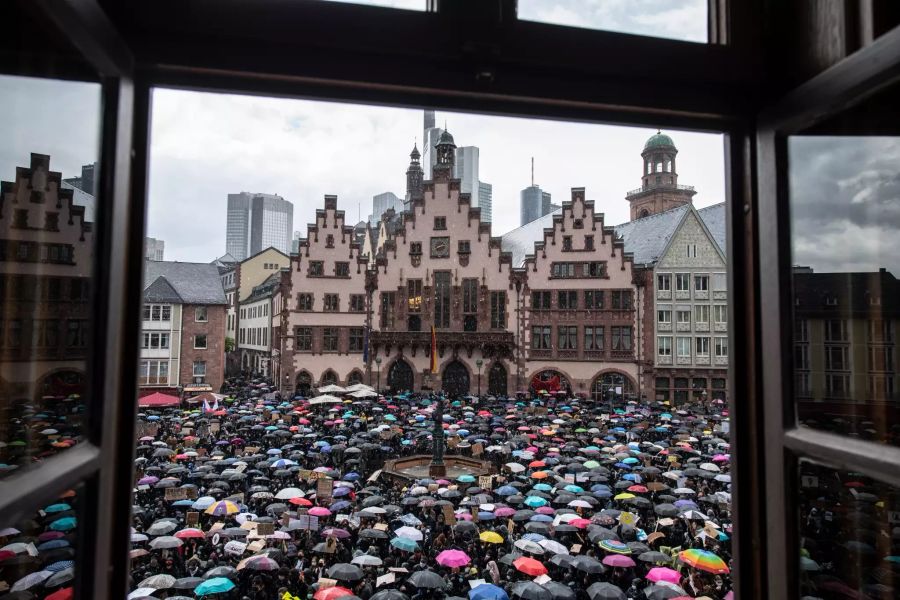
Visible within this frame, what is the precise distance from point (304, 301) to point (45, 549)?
37.1m

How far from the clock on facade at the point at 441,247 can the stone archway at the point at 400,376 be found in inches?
268

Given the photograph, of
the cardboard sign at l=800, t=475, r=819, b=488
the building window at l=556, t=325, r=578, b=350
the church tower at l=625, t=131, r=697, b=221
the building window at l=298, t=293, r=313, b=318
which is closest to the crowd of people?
the cardboard sign at l=800, t=475, r=819, b=488

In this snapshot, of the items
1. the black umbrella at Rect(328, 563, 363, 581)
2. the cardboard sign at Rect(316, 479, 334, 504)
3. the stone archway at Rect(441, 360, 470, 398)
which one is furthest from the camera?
the stone archway at Rect(441, 360, 470, 398)

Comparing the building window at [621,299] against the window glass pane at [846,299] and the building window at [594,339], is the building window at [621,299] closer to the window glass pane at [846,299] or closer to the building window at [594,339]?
the building window at [594,339]

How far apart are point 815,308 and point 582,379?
3461cm

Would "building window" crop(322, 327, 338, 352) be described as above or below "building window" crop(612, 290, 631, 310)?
below

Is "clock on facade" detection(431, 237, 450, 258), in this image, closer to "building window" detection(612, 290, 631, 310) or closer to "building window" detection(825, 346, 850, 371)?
"building window" detection(612, 290, 631, 310)

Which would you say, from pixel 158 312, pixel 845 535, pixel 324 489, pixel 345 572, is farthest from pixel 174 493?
pixel 158 312

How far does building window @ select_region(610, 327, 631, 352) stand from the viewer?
3506cm

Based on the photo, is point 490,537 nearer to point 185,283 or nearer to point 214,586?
point 214,586

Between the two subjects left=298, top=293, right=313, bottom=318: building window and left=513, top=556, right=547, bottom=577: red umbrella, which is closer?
left=513, top=556, right=547, bottom=577: red umbrella

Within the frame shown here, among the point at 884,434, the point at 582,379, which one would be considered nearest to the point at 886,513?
the point at 884,434

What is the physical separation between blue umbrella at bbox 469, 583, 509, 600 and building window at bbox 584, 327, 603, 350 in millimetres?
27752

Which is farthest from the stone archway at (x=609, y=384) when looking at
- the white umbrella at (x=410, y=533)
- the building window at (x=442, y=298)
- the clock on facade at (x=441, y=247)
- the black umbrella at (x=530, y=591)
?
the black umbrella at (x=530, y=591)
